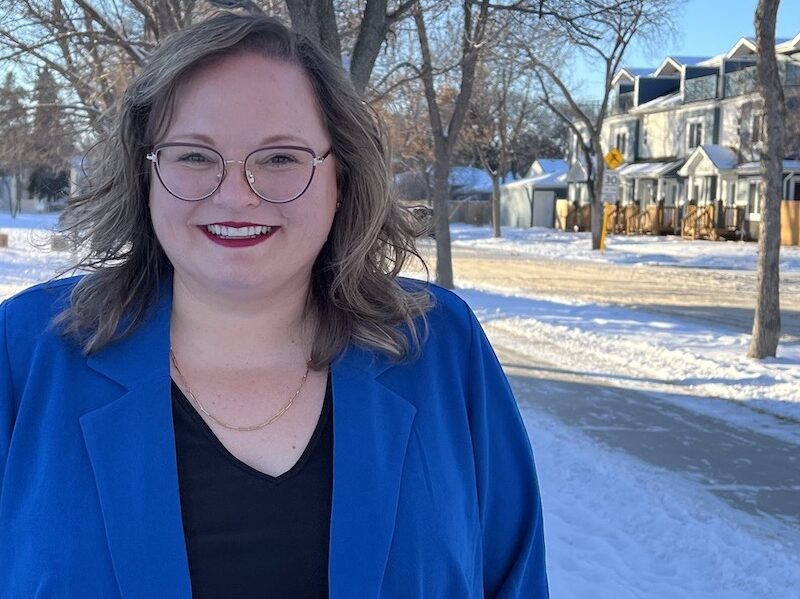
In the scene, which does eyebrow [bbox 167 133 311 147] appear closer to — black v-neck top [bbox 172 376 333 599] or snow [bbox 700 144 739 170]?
black v-neck top [bbox 172 376 333 599]

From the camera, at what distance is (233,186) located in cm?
170

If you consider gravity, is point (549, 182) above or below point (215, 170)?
above

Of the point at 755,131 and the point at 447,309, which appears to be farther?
the point at 755,131

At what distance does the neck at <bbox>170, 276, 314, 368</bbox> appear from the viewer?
1.83 metres

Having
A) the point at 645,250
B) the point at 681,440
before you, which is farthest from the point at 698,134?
the point at 681,440

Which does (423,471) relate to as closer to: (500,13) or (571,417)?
(571,417)

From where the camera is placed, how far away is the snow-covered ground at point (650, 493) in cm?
427

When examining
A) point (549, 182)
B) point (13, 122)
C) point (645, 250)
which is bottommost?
→ point (645, 250)

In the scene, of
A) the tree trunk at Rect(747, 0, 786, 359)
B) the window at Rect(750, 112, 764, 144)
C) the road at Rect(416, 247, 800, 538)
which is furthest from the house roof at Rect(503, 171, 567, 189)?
the tree trunk at Rect(747, 0, 786, 359)

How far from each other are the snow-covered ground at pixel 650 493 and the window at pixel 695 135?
109 feet

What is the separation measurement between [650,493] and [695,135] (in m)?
40.9

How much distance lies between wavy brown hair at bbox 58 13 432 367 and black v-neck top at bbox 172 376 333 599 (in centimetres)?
29

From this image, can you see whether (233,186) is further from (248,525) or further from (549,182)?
(549,182)

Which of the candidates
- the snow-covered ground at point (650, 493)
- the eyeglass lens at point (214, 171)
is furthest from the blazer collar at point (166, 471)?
the snow-covered ground at point (650, 493)
